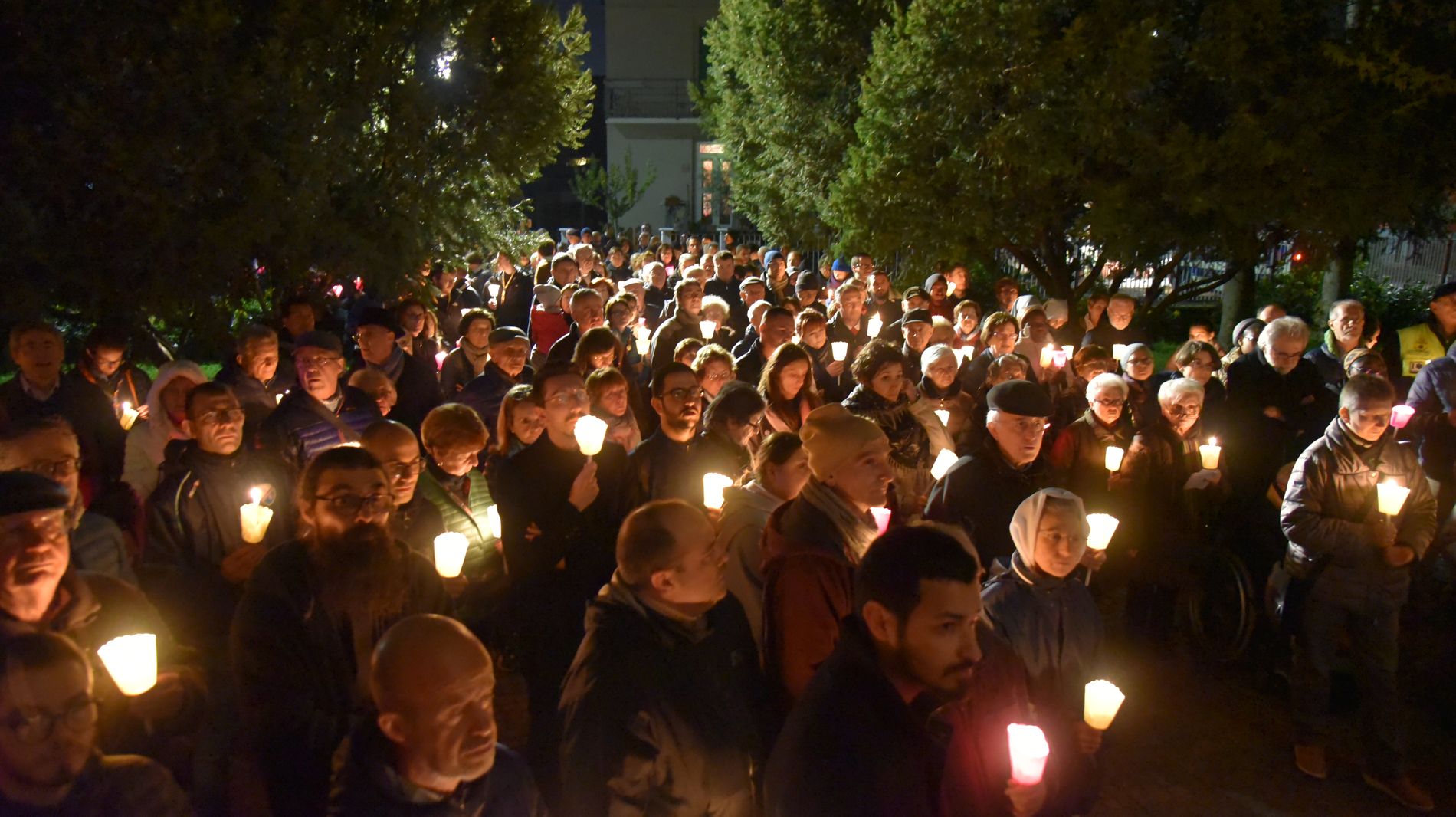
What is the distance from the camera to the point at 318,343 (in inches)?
211

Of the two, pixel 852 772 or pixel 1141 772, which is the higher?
pixel 852 772

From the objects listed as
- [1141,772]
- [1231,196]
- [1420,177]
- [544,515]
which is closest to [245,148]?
[544,515]

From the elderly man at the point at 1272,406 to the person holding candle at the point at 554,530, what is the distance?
415 centimetres

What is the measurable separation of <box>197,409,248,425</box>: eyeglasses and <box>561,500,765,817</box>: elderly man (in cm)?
213

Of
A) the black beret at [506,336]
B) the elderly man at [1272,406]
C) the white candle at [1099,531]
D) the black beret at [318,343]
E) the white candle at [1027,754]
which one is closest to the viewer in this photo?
the white candle at [1027,754]

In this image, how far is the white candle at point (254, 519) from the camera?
3939 mm

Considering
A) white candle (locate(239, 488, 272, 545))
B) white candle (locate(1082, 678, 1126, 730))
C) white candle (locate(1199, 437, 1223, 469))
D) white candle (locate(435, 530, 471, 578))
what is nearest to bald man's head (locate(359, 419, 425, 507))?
white candle (locate(435, 530, 471, 578))

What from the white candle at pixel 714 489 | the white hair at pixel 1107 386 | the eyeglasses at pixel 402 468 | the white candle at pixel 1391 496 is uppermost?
the eyeglasses at pixel 402 468

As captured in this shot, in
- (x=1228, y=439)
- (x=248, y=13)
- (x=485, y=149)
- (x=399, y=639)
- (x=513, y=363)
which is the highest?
(x=248, y=13)

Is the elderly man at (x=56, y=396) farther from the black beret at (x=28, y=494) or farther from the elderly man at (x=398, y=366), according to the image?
the black beret at (x=28, y=494)

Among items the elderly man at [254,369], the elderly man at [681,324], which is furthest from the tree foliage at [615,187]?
→ the elderly man at [254,369]

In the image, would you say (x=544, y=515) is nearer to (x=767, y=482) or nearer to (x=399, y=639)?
(x=767, y=482)

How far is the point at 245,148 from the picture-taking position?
7355 mm

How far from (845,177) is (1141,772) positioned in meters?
7.81
